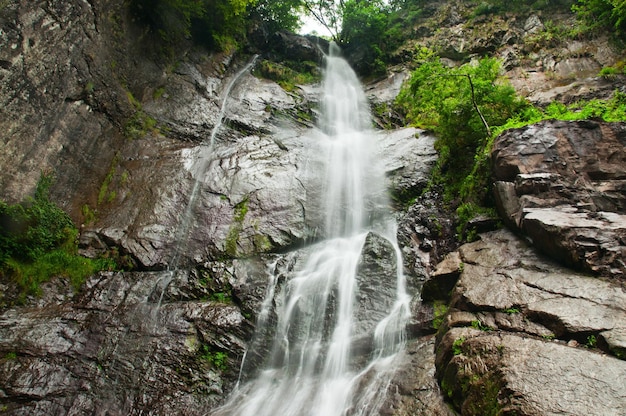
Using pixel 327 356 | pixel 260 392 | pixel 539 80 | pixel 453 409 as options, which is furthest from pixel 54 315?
pixel 539 80

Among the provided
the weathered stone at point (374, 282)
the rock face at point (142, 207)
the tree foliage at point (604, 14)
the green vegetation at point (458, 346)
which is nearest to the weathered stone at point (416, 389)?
the rock face at point (142, 207)

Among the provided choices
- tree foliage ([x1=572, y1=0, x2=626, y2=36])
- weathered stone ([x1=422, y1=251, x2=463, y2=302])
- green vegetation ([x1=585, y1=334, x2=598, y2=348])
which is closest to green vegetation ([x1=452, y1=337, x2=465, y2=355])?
green vegetation ([x1=585, y1=334, x2=598, y2=348])

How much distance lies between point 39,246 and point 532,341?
9.68 metres

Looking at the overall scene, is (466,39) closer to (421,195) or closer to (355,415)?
(421,195)

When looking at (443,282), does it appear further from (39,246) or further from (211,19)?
(211,19)

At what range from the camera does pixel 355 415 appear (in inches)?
203

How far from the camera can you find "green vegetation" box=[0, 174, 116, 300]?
7336 mm

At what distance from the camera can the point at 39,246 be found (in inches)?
309

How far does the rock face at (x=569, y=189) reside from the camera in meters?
5.03

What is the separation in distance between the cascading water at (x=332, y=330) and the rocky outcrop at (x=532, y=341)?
1.43m

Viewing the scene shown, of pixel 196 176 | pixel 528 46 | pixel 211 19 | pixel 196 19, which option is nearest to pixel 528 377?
pixel 196 176

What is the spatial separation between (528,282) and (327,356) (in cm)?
375

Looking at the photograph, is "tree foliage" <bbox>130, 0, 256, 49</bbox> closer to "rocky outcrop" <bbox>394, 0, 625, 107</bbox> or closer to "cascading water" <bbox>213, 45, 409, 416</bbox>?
"rocky outcrop" <bbox>394, 0, 625, 107</bbox>

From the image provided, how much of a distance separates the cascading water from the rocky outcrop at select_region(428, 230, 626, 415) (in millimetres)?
1425
